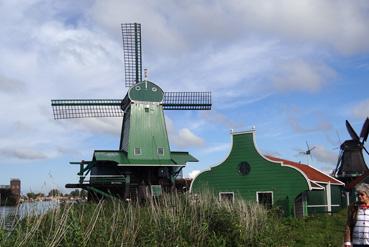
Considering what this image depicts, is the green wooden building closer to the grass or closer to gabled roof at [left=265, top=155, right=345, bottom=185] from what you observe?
gabled roof at [left=265, top=155, right=345, bottom=185]

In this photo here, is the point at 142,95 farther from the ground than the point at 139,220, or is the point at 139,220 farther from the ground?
the point at 142,95

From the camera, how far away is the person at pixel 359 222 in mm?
7365

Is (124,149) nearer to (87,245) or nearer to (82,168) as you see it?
(82,168)

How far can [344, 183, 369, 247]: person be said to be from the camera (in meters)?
7.36

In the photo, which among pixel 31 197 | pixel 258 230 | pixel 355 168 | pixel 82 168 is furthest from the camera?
pixel 355 168

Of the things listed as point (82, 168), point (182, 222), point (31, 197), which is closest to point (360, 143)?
point (82, 168)

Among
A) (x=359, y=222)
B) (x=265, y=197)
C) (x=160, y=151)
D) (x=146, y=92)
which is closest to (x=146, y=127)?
(x=160, y=151)

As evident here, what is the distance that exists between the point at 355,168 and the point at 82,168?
2188 centimetres

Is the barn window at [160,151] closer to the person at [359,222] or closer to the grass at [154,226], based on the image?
the grass at [154,226]

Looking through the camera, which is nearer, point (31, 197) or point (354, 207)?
point (354, 207)

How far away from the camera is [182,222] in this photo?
10.9m

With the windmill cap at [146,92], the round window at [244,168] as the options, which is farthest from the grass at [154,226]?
the windmill cap at [146,92]

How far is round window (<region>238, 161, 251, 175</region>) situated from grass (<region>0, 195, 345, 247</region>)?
11.5 m

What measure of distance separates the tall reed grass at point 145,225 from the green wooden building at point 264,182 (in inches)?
489
